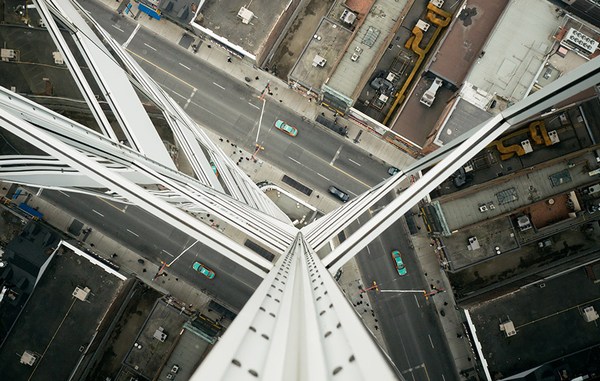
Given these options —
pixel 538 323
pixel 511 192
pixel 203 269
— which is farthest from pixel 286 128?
pixel 538 323

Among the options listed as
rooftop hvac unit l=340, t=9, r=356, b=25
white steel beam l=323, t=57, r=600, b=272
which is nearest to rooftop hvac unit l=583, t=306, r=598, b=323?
white steel beam l=323, t=57, r=600, b=272

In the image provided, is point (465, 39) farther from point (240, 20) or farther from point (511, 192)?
point (240, 20)

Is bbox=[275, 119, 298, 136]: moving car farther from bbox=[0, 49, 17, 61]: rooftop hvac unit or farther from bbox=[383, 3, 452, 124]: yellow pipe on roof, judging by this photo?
bbox=[0, 49, 17, 61]: rooftop hvac unit

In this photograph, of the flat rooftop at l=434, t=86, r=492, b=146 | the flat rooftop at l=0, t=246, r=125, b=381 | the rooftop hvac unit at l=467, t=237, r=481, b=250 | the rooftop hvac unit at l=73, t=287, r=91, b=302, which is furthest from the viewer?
the rooftop hvac unit at l=467, t=237, r=481, b=250

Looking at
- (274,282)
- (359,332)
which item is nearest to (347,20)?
(274,282)

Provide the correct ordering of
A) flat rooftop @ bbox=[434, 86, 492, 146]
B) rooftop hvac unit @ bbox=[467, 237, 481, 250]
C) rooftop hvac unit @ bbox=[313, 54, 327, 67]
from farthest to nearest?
rooftop hvac unit @ bbox=[313, 54, 327, 67] → rooftop hvac unit @ bbox=[467, 237, 481, 250] → flat rooftop @ bbox=[434, 86, 492, 146]

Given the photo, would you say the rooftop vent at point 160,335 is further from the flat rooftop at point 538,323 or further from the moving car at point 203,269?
the flat rooftop at point 538,323

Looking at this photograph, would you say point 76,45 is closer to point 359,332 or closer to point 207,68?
point 207,68
